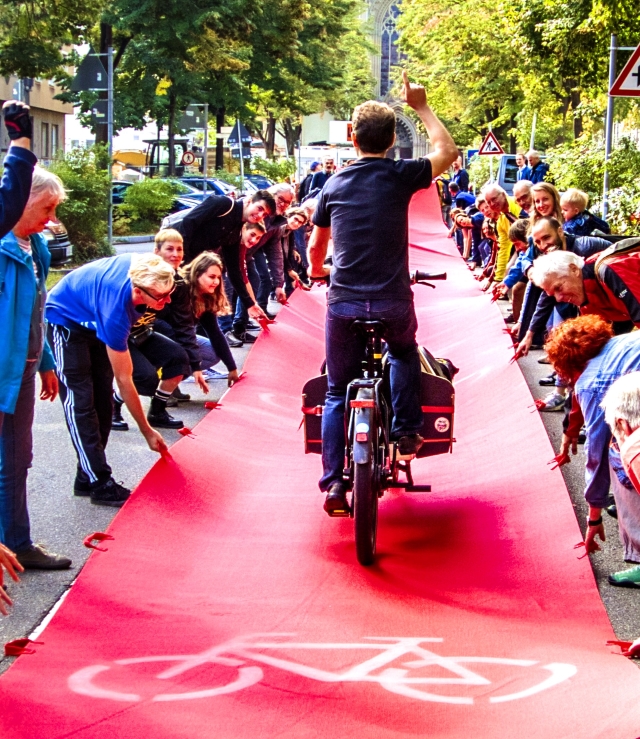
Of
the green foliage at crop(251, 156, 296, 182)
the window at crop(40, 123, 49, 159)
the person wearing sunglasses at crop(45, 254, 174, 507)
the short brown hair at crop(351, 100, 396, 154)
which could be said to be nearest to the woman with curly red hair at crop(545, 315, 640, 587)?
the short brown hair at crop(351, 100, 396, 154)

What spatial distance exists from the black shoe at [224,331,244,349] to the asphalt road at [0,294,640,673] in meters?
2.56

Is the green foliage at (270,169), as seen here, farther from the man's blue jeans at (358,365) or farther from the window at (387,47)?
the window at (387,47)

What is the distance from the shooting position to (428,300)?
643 inches

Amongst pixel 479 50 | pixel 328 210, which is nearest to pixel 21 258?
pixel 328 210

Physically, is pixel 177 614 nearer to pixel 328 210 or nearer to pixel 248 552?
pixel 248 552

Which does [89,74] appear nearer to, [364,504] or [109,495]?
[109,495]

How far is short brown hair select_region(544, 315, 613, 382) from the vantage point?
18.2 feet

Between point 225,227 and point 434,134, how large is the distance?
5215 millimetres

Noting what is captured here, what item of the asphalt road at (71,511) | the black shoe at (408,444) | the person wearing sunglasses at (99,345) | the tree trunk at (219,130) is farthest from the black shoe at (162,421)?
the tree trunk at (219,130)

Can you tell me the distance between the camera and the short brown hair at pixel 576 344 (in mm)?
5539

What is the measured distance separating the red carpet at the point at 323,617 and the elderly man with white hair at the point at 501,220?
8.05 metres

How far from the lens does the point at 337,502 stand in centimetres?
599

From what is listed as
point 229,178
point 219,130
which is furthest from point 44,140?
point 229,178

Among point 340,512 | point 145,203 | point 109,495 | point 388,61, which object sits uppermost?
point 388,61
